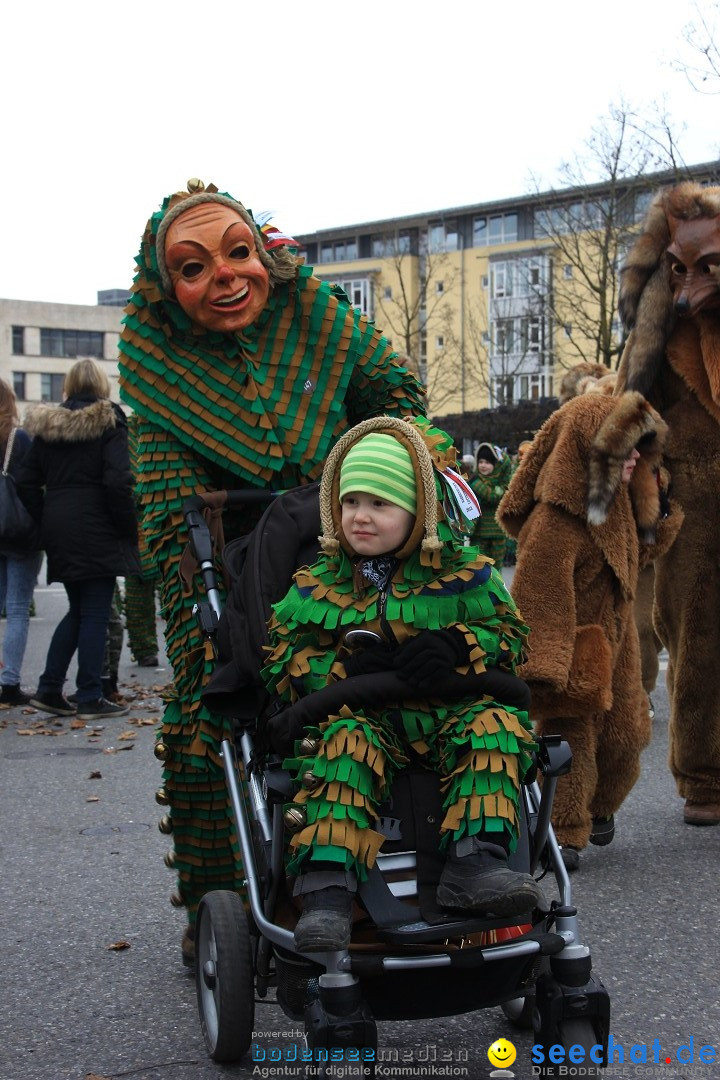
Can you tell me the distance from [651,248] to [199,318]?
235cm

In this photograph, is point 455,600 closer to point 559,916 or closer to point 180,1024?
point 559,916

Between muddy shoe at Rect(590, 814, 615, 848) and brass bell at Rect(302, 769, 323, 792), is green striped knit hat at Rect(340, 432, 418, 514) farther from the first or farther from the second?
muddy shoe at Rect(590, 814, 615, 848)

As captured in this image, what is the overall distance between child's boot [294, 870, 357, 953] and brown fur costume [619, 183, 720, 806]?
2960mm

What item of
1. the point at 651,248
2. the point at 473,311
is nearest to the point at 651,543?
the point at 651,248

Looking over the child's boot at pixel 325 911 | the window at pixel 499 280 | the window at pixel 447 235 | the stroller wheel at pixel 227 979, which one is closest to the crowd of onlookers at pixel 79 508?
the stroller wheel at pixel 227 979

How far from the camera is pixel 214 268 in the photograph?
3.70m

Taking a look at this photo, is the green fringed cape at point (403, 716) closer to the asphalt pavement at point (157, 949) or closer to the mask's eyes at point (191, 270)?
the asphalt pavement at point (157, 949)

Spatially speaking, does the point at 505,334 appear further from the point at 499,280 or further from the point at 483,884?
the point at 483,884

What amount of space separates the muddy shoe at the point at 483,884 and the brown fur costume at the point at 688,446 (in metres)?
2.82

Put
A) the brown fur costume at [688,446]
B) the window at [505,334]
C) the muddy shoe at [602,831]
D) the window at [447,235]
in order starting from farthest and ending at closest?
the window at [447,235] → the window at [505,334] → the brown fur costume at [688,446] → the muddy shoe at [602,831]

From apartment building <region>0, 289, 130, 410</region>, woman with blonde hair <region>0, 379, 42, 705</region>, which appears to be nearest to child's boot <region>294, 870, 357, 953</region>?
woman with blonde hair <region>0, 379, 42, 705</region>

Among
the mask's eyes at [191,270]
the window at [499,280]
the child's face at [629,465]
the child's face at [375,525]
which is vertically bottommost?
the child's face at [375,525]

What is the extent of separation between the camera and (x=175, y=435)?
3.74 metres

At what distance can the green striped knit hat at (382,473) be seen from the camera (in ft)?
9.85
